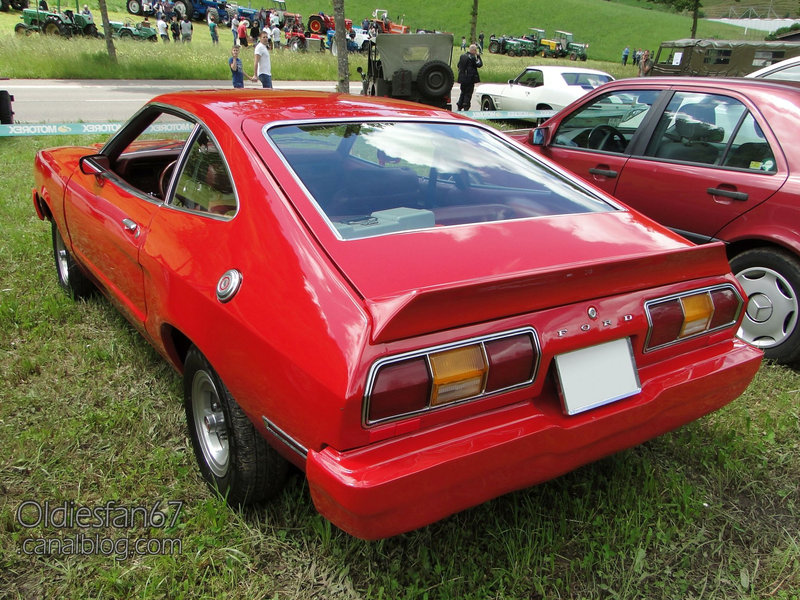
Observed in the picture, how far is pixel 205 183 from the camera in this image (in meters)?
2.22

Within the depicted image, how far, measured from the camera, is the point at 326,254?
1.68 m

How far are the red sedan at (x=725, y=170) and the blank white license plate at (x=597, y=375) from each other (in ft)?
6.52

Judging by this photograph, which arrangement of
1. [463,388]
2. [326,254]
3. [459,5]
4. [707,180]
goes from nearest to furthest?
[463,388] → [326,254] → [707,180] → [459,5]

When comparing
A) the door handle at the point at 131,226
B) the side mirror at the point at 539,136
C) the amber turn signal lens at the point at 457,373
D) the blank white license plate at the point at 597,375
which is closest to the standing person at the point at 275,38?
the side mirror at the point at 539,136

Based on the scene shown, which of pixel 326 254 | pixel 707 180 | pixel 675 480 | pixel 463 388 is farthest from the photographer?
pixel 707 180

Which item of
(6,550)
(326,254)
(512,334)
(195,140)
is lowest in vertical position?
(6,550)

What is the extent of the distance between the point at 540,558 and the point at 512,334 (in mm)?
860

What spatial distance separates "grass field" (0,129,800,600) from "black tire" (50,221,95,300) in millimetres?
950

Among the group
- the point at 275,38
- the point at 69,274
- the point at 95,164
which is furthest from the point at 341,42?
the point at 275,38

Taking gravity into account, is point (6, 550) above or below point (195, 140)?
below

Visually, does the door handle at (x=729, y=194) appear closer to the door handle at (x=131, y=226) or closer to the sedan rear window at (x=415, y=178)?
the sedan rear window at (x=415, y=178)

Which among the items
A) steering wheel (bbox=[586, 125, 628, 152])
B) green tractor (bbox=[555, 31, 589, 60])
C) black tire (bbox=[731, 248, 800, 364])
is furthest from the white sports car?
green tractor (bbox=[555, 31, 589, 60])

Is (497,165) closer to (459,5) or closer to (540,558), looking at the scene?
(540,558)

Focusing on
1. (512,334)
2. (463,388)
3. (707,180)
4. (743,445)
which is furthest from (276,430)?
(707,180)
